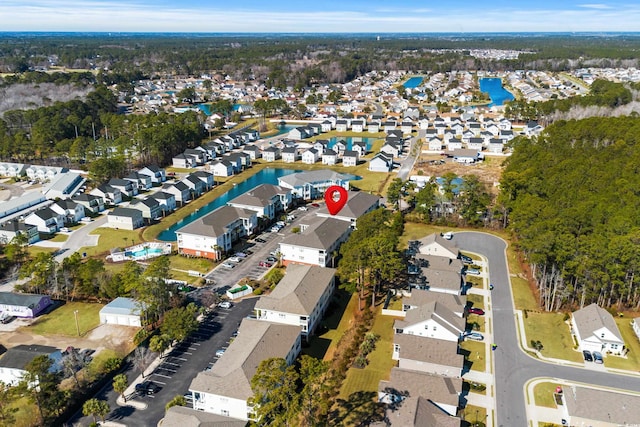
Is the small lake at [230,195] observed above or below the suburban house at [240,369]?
below

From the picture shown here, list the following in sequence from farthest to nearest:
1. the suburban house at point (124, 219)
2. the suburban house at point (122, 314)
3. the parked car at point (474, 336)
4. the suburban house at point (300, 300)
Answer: the suburban house at point (124, 219) < the suburban house at point (122, 314) < the parked car at point (474, 336) < the suburban house at point (300, 300)

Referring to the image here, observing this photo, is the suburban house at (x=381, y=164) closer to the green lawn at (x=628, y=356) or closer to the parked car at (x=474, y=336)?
the parked car at (x=474, y=336)

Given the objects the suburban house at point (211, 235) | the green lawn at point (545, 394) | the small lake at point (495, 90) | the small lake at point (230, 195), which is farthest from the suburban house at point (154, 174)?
the small lake at point (495, 90)

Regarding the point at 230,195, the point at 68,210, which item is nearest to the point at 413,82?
the point at 230,195

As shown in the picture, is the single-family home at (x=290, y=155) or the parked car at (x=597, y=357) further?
the single-family home at (x=290, y=155)

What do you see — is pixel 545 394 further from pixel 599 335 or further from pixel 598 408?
pixel 599 335

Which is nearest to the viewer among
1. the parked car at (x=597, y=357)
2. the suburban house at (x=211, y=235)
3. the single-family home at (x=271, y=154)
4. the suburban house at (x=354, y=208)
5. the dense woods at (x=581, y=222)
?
the parked car at (x=597, y=357)
